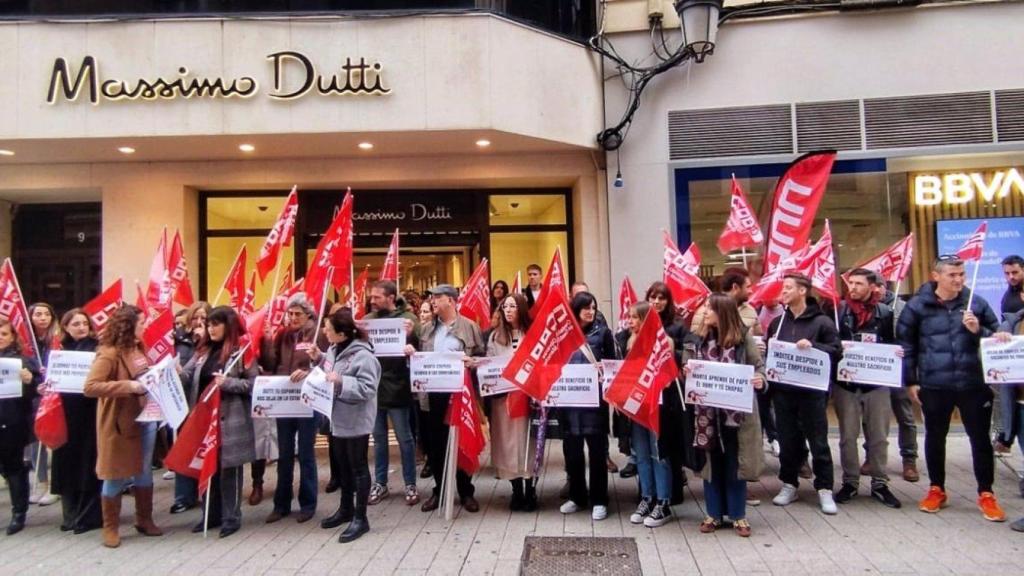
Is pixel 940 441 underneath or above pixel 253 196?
underneath

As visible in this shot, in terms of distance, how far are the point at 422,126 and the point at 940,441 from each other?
6.66 metres

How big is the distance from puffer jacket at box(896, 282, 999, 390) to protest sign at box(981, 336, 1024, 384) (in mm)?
189

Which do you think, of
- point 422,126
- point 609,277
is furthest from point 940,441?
point 422,126

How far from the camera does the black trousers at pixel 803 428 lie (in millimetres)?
6152

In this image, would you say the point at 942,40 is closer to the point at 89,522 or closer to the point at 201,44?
→ the point at 201,44

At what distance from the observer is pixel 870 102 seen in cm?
983

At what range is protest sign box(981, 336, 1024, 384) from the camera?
17.9ft

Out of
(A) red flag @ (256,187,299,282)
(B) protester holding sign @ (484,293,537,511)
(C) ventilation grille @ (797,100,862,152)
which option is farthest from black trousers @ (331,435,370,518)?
(C) ventilation grille @ (797,100,862,152)

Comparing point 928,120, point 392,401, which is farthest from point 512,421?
point 928,120

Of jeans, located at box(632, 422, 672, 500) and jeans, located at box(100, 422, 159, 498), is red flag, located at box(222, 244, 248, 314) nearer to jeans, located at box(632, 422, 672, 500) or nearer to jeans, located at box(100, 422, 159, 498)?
jeans, located at box(100, 422, 159, 498)

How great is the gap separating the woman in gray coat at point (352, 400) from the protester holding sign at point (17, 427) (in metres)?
2.57

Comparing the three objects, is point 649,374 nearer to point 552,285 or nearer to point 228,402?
point 552,285

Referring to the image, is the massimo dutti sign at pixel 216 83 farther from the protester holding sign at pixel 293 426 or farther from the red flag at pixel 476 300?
the protester holding sign at pixel 293 426

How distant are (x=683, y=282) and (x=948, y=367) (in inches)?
98.8
